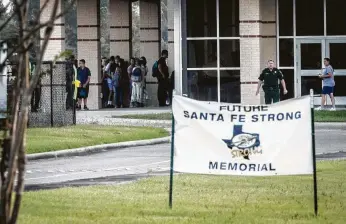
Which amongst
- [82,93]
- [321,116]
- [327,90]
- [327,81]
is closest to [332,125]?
[321,116]

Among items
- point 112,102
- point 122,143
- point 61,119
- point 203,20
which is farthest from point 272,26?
point 122,143

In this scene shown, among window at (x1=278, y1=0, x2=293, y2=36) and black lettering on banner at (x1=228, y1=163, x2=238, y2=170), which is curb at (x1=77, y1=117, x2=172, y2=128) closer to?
window at (x1=278, y1=0, x2=293, y2=36)

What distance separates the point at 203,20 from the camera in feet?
146

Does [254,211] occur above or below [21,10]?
below

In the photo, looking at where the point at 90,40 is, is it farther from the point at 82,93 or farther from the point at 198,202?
the point at 198,202

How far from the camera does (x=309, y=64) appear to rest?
45.2 meters

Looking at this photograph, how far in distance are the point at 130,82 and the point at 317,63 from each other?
7.93m

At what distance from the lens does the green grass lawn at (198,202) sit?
42.1ft

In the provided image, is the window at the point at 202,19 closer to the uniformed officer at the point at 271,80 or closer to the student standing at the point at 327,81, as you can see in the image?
the student standing at the point at 327,81

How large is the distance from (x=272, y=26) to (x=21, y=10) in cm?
3608

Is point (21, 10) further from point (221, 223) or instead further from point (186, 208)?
point (186, 208)

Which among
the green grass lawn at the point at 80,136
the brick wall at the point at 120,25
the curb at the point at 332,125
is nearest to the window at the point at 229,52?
the brick wall at the point at 120,25

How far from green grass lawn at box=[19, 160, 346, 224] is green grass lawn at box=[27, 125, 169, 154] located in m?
8.17

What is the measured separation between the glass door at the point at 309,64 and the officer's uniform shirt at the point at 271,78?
7.91 m
